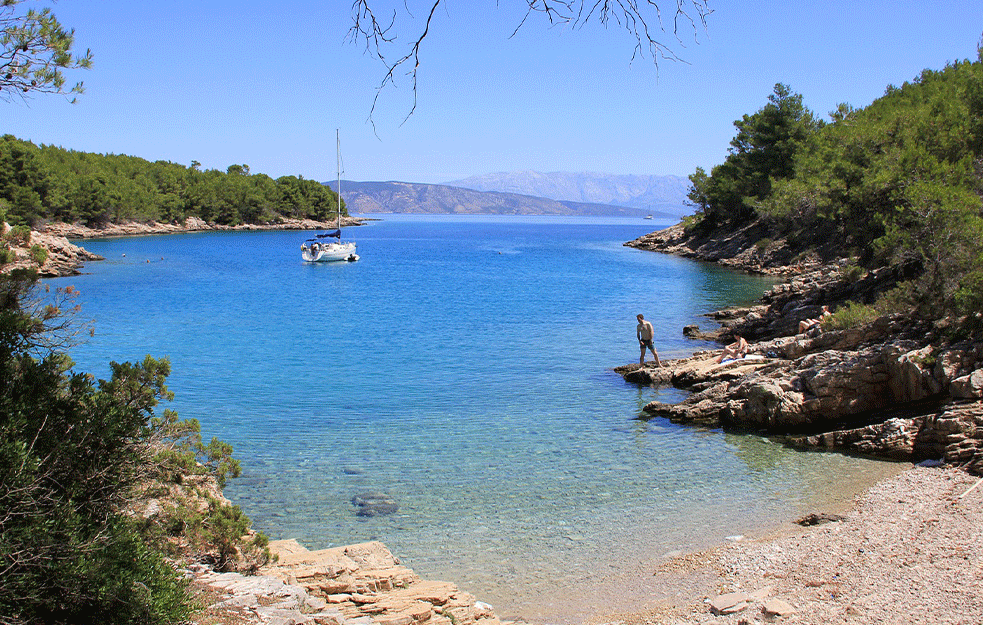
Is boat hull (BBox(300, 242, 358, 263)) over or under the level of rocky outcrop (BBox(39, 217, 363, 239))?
under

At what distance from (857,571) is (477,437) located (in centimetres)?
876

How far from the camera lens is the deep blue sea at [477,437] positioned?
10.6 meters

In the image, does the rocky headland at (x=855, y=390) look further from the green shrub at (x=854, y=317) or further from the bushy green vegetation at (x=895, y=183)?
the bushy green vegetation at (x=895, y=183)

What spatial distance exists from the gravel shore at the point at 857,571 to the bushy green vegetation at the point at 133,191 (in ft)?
206

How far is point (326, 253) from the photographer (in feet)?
228

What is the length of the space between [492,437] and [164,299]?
3145 cm

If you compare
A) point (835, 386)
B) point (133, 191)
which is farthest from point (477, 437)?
point (133, 191)

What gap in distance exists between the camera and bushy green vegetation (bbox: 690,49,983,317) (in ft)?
54.0

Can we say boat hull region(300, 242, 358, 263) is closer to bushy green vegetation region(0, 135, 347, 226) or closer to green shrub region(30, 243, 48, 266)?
bushy green vegetation region(0, 135, 347, 226)

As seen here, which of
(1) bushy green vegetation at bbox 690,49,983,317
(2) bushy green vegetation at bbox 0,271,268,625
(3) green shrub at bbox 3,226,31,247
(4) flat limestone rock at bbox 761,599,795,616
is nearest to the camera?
(2) bushy green vegetation at bbox 0,271,268,625

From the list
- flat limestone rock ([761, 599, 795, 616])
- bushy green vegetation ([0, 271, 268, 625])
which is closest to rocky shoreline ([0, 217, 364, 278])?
bushy green vegetation ([0, 271, 268, 625])

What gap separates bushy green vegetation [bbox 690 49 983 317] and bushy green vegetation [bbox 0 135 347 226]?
59.4 metres

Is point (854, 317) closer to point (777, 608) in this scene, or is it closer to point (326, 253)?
point (777, 608)

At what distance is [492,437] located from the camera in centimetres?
1580
